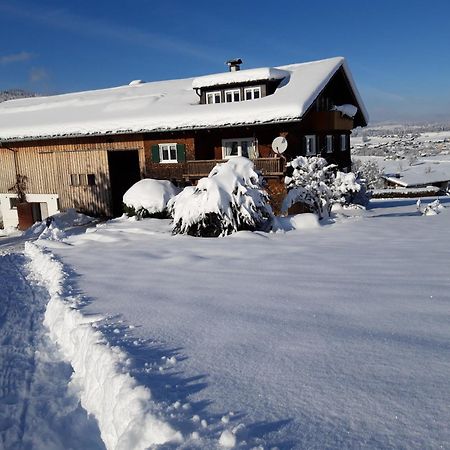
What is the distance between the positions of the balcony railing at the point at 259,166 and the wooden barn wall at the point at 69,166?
341 cm

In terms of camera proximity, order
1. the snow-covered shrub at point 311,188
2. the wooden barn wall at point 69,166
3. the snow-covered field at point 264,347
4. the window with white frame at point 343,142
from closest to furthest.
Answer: the snow-covered field at point 264,347
the snow-covered shrub at point 311,188
the wooden barn wall at point 69,166
the window with white frame at point 343,142

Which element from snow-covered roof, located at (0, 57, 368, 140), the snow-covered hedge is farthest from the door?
the snow-covered hedge

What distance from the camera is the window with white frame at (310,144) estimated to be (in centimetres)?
2108

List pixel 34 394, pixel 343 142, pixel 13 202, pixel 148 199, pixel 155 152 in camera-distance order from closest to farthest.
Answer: pixel 34 394, pixel 148 199, pixel 155 152, pixel 13 202, pixel 343 142

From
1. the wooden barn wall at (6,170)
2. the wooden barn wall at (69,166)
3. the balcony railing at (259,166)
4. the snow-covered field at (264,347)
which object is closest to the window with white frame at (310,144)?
the balcony railing at (259,166)

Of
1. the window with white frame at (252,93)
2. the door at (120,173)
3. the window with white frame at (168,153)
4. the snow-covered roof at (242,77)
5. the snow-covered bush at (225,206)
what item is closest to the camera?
the snow-covered bush at (225,206)

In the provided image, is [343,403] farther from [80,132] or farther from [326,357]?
[80,132]

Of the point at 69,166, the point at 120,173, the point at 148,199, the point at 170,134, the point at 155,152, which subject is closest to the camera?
the point at 148,199

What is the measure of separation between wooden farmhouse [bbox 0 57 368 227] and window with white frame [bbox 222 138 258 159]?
49 millimetres

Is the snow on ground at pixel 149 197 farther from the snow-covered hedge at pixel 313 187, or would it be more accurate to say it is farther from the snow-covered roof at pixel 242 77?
the snow-covered roof at pixel 242 77

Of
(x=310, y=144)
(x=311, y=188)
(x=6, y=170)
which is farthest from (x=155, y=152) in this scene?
(x=311, y=188)

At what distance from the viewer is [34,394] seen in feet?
14.3

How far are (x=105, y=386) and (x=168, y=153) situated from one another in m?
18.5

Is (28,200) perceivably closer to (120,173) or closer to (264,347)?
(120,173)
